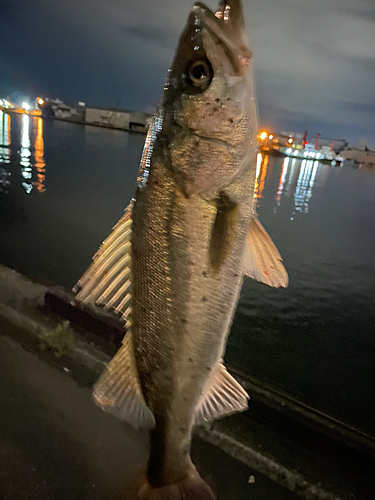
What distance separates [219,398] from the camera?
1848 millimetres

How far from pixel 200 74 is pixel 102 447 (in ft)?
9.23

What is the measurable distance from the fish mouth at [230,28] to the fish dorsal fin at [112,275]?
3.04 feet

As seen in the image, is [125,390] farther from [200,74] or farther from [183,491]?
[200,74]

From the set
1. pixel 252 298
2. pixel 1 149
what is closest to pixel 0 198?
pixel 252 298

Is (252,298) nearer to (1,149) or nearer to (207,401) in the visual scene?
→ (207,401)

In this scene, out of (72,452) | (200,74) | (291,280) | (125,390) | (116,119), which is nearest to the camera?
(200,74)

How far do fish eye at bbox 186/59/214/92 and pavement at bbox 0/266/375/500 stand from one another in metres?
2.63

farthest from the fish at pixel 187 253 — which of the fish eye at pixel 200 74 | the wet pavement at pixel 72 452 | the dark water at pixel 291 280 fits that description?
the dark water at pixel 291 280

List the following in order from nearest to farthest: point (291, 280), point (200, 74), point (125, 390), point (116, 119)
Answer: point (200, 74), point (125, 390), point (291, 280), point (116, 119)

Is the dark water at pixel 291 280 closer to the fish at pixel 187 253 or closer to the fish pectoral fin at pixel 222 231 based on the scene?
the fish at pixel 187 253

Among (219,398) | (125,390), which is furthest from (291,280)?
(125,390)

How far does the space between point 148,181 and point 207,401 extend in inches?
49.0

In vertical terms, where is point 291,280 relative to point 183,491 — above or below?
below

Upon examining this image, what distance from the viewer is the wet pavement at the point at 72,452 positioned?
2402 mm
